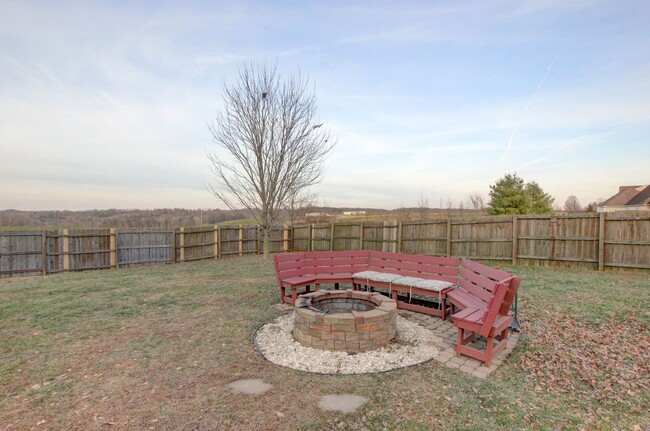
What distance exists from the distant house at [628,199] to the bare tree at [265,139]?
28.2 metres

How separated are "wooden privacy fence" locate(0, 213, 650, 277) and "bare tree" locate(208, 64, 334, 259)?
272 centimetres

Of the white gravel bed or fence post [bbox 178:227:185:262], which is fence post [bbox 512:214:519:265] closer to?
the white gravel bed

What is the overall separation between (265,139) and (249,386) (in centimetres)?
1171

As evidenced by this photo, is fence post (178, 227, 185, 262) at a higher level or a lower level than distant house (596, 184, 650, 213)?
lower

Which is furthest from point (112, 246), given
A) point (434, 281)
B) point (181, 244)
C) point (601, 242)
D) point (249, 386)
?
point (601, 242)

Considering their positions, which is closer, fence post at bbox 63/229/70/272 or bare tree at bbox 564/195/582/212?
fence post at bbox 63/229/70/272

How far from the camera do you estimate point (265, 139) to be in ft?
44.8

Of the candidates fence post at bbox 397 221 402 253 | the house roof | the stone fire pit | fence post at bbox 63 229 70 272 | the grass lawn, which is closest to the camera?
the grass lawn

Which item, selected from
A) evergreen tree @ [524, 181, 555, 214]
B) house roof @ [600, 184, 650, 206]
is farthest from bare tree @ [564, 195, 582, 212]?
evergreen tree @ [524, 181, 555, 214]

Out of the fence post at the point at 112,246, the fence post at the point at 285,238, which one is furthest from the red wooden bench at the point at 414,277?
the fence post at the point at 285,238

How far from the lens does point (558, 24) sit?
26.8 feet

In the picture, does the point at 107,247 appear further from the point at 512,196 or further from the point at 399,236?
the point at 512,196

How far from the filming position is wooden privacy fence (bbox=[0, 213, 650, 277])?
381 inches

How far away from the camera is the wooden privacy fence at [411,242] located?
31.8 ft
